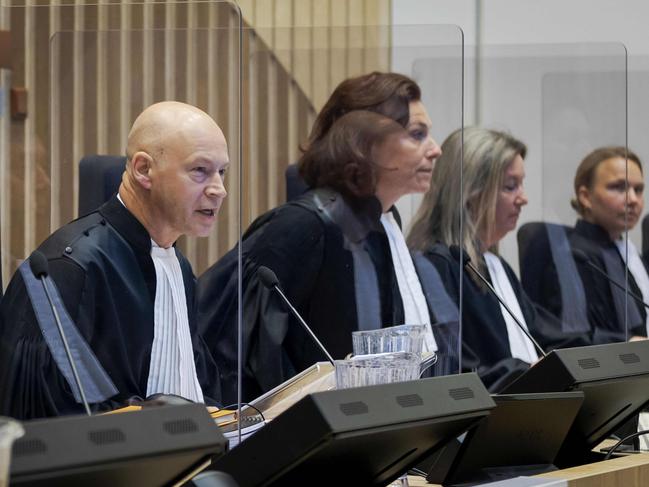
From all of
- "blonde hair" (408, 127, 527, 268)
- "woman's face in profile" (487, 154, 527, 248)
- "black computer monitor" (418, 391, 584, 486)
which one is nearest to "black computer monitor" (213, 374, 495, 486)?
"black computer monitor" (418, 391, 584, 486)

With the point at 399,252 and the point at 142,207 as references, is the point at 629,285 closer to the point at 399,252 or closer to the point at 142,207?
the point at 399,252

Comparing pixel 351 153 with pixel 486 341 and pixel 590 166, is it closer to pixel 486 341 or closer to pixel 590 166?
pixel 486 341

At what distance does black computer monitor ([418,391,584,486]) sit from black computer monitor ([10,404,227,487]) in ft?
2.32

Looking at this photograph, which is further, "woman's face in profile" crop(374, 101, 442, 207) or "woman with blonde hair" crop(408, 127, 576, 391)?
"woman with blonde hair" crop(408, 127, 576, 391)

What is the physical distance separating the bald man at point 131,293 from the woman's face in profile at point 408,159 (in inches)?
23.1

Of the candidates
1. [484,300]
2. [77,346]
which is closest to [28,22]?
[77,346]

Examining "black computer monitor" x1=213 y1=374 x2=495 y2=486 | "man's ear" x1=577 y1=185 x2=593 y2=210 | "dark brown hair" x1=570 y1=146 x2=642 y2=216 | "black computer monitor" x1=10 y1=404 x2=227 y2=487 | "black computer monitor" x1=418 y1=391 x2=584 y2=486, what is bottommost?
"black computer monitor" x1=418 y1=391 x2=584 y2=486

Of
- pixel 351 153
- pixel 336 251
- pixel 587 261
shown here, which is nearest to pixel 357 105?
pixel 351 153

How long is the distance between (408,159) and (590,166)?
1.34m

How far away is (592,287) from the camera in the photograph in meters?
4.18

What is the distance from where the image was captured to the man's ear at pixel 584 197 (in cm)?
418

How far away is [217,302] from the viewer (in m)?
2.47

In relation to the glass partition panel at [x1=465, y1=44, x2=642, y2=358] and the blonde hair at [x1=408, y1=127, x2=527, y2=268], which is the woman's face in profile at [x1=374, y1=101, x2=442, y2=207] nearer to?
the blonde hair at [x1=408, y1=127, x2=527, y2=268]

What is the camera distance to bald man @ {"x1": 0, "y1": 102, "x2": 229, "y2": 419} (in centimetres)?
228
